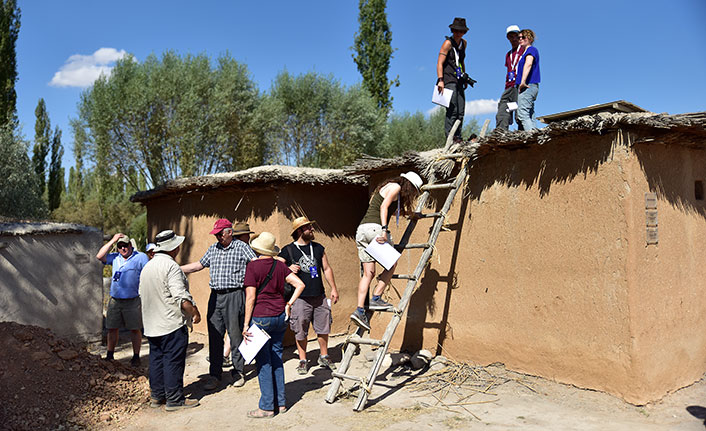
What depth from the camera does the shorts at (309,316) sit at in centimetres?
658

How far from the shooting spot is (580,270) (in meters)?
5.21

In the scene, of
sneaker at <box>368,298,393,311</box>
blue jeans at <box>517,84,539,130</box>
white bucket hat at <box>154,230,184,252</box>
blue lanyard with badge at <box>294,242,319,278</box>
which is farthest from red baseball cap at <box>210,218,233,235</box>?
blue jeans at <box>517,84,539,130</box>

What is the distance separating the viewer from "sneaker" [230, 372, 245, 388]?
6.14 meters

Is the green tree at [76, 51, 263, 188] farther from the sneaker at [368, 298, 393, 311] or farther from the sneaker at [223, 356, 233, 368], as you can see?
the sneaker at [368, 298, 393, 311]

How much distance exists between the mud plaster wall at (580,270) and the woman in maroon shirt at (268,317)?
2324mm

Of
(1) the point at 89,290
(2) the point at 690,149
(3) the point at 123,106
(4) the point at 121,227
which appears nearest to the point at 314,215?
(1) the point at 89,290

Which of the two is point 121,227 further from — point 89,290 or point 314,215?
point 314,215

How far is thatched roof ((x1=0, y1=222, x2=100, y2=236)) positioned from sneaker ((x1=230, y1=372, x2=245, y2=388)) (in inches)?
162

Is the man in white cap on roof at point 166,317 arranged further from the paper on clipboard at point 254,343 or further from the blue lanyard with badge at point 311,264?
the blue lanyard with badge at point 311,264

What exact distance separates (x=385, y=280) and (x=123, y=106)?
15258 millimetres

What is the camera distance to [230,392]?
597 cm

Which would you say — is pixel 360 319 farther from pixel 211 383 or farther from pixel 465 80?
pixel 465 80

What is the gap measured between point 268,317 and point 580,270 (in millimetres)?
3088

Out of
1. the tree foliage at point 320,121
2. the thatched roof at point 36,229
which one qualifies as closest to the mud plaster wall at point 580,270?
the thatched roof at point 36,229
